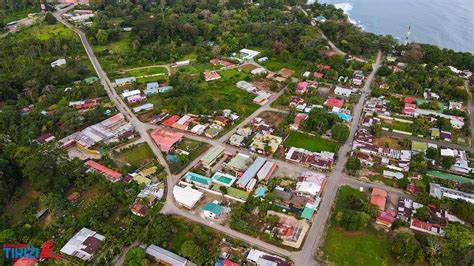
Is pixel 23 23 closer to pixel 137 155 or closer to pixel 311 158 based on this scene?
pixel 137 155

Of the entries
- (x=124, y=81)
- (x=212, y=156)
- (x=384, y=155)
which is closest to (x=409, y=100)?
(x=384, y=155)

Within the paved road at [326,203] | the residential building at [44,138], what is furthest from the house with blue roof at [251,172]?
the residential building at [44,138]

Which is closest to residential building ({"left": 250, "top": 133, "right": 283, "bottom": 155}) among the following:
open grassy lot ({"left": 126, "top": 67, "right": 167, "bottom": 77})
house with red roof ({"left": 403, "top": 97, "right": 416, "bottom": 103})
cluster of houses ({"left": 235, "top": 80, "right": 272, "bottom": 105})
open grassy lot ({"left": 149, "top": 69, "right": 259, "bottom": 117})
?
open grassy lot ({"left": 149, "top": 69, "right": 259, "bottom": 117})

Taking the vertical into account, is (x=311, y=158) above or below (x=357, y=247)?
above

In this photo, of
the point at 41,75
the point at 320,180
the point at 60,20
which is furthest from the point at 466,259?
the point at 60,20

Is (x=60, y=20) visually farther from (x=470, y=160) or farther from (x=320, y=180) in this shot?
(x=470, y=160)

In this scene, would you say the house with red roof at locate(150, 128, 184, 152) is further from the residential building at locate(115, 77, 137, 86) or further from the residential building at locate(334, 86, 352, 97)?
the residential building at locate(334, 86, 352, 97)
